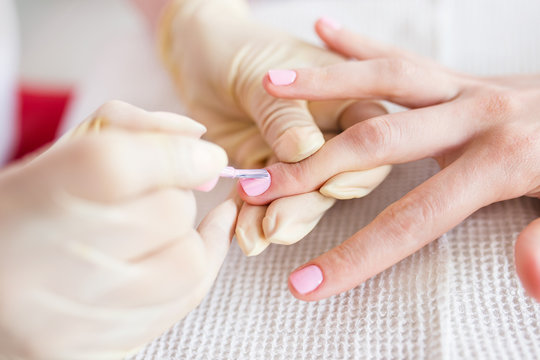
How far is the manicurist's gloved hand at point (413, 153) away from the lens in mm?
542

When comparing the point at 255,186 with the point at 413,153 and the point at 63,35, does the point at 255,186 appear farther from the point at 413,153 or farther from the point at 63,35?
the point at 63,35

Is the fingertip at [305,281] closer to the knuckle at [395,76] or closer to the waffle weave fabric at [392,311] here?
the waffle weave fabric at [392,311]

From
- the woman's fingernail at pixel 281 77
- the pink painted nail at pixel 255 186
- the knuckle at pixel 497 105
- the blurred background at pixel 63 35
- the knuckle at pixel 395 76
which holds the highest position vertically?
the woman's fingernail at pixel 281 77

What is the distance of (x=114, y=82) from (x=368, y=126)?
67 centimetres

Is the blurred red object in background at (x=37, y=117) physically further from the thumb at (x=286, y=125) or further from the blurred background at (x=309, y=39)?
the thumb at (x=286, y=125)

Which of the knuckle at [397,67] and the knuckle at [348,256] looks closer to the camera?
the knuckle at [348,256]

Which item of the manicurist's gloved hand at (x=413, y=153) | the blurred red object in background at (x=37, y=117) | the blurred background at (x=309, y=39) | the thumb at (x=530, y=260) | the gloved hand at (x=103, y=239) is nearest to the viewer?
the gloved hand at (x=103, y=239)

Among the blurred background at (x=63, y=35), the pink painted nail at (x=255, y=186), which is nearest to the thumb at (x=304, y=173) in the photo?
the pink painted nail at (x=255, y=186)

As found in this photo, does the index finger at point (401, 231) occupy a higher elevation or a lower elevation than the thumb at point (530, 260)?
lower

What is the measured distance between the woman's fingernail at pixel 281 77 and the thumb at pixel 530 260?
0.31 m

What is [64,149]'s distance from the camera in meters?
0.34

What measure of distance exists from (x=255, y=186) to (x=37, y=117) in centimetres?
102

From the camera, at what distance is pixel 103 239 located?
0.36 metres

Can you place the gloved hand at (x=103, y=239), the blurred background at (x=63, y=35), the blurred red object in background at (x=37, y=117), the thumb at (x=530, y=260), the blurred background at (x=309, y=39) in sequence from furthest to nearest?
the blurred background at (x=63, y=35) → the blurred red object in background at (x=37, y=117) → the blurred background at (x=309, y=39) → the thumb at (x=530, y=260) → the gloved hand at (x=103, y=239)
